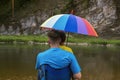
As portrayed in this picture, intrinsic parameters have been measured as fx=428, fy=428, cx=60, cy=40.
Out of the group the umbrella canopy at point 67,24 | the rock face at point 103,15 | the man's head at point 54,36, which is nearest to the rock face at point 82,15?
the rock face at point 103,15

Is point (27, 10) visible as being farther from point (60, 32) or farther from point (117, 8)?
point (60, 32)

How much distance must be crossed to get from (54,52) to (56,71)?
0.86ft

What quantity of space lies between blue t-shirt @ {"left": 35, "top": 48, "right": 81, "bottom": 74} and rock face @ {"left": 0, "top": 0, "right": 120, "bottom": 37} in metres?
45.4

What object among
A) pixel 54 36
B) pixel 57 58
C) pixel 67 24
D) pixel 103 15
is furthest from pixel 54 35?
pixel 103 15

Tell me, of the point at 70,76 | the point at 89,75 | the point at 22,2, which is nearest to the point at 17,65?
the point at 89,75

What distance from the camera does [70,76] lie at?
5969 mm

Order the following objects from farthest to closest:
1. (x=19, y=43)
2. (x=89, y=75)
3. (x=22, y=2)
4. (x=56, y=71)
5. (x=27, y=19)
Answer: (x=22, y=2) < (x=27, y=19) < (x=19, y=43) < (x=89, y=75) < (x=56, y=71)

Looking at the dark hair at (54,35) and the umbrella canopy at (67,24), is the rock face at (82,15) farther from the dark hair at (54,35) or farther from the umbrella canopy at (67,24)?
the dark hair at (54,35)

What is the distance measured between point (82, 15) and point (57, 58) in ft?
159

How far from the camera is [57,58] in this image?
5.88 m

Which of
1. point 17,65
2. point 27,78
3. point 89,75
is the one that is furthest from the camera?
point 17,65

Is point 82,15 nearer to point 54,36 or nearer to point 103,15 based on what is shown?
point 103,15

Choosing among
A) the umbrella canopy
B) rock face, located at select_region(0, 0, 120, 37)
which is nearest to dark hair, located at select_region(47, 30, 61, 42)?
the umbrella canopy

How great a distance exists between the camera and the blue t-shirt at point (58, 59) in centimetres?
586
